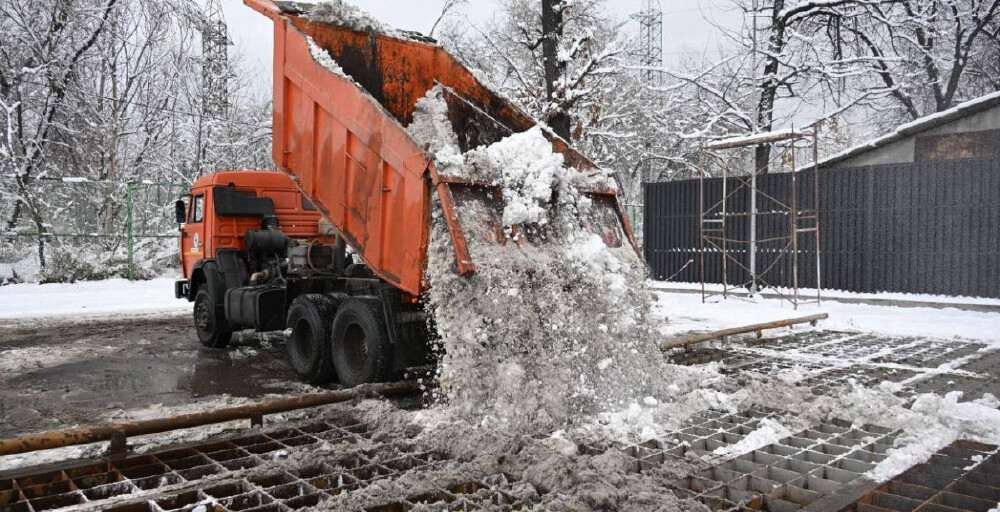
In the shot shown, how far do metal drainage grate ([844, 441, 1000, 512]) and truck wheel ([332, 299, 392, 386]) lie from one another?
13.6ft

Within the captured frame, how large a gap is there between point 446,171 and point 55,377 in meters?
5.62

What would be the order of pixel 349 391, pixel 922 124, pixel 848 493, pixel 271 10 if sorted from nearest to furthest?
pixel 848 493
pixel 349 391
pixel 271 10
pixel 922 124

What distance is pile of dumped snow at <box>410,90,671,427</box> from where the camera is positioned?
532 cm

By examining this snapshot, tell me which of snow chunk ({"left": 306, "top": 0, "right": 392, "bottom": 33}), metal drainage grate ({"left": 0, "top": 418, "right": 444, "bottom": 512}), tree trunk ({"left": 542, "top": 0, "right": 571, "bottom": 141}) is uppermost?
tree trunk ({"left": 542, "top": 0, "right": 571, "bottom": 141})

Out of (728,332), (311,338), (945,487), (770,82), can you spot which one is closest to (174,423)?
(311,338)

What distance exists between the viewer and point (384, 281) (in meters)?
6.69

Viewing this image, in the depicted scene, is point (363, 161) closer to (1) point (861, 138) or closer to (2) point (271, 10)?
(2) point (271, 10)

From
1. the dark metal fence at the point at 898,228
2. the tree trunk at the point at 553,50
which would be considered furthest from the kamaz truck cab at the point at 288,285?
the dark metal fence at the point at 898,228

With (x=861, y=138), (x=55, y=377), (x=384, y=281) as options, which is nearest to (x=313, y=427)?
(x=384, y=281)

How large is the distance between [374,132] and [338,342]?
7.41 ft

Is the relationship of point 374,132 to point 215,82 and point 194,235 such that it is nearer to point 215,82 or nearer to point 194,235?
point 194,235

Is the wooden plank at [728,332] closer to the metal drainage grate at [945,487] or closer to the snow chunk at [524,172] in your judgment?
the snow chunk at [524,172]

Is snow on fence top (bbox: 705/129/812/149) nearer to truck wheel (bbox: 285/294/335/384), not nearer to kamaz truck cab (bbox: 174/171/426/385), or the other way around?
kamaz truck cab (bbox: 174/171/426/385)

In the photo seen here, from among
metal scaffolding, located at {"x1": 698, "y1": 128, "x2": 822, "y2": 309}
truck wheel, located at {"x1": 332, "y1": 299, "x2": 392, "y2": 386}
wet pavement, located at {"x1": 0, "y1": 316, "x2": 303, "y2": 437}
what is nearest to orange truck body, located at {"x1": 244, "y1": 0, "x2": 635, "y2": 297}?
truck wheel, located at {"x1": 332, "y1": 299, "x2": 392, "y2": 386}
